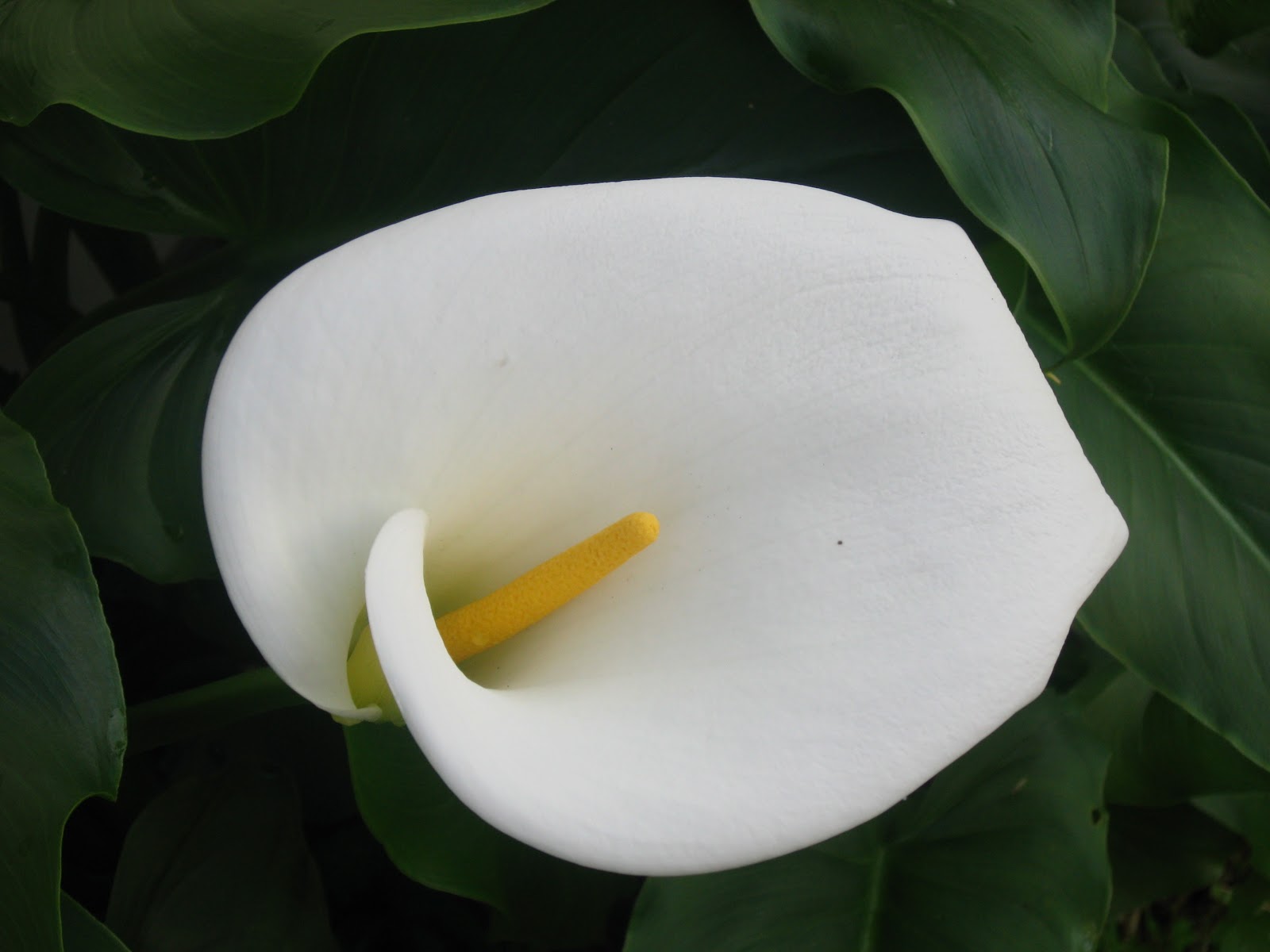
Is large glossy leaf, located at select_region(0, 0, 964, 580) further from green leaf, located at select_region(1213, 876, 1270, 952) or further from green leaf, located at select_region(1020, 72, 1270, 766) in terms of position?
green leaf, located at select_region(1213, 876, 1270, 952)

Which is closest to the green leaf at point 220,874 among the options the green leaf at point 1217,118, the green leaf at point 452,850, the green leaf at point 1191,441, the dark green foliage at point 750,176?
the dark green foliage at point 750,176

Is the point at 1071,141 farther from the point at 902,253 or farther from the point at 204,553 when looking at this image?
the point at 204,553

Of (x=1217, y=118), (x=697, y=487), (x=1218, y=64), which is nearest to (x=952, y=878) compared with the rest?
(x=697, y=487)

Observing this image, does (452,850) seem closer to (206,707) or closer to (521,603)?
(206,707)

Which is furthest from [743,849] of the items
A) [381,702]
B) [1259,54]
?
[1259,54]

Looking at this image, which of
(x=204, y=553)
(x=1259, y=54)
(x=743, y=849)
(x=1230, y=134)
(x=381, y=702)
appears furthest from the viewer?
(x=1259, y=54)

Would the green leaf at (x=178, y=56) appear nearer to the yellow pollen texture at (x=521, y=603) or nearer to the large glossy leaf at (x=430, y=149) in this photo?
the large glossy leaf at (x=430, y=149)
